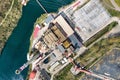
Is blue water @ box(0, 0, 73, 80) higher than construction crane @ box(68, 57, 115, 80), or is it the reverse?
blue water @ box(0, 0, 73, 80)

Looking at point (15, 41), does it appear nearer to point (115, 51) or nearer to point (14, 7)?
point (14, 7)

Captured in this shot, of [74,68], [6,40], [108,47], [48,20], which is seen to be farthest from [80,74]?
[6,40]

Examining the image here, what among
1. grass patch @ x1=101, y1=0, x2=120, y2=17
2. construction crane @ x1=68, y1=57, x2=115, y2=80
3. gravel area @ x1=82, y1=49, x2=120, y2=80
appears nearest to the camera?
grass patch @ x1=101, y1=0, x2=120, y2=17

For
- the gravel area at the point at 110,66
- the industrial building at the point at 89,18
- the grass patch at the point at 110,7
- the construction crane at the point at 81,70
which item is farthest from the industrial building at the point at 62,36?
the grass patch at the point at 110,7

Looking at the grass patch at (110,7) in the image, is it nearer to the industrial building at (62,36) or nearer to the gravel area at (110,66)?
the gravel area at (110,66)

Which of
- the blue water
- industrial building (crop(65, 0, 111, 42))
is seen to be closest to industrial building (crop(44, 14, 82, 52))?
industrial building (crop(65, 0, 111, 42))

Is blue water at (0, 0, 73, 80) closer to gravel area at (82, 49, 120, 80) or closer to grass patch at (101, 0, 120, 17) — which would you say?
grass patch at (101, 0, 120, 17)

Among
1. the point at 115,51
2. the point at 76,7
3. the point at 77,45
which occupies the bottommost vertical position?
the point at 115,51

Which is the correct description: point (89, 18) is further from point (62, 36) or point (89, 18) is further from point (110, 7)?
point (62, 36)

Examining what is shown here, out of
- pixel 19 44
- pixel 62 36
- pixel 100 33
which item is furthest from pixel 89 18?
pixel 19 44
